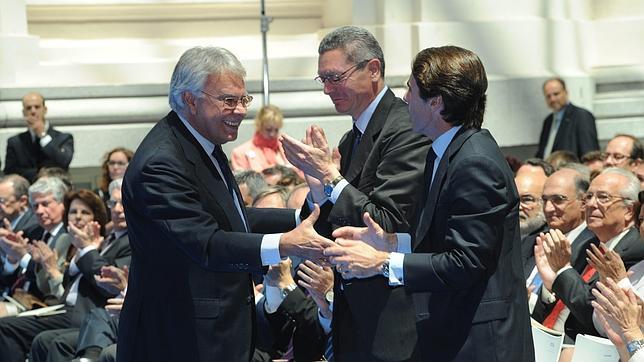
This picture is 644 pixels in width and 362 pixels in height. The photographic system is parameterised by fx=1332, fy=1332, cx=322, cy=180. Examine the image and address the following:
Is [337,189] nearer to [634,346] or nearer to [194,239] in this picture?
[194,239]

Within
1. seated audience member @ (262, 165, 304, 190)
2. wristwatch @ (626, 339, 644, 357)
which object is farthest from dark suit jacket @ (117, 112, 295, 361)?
seated audience member @ (262, 165, 304, 190)

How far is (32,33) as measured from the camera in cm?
1214

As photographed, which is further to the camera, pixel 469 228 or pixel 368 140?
pixel 368 140

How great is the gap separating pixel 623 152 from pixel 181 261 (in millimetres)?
5063

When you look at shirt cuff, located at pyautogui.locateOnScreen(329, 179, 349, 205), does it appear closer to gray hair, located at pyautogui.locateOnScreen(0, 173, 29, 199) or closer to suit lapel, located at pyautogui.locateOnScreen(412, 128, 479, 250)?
suit lapel, located at pyautogui.locateOnScreen(412, 128, 479, 250)

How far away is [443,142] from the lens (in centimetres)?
430

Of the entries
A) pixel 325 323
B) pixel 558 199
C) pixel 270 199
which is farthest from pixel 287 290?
pixel 558 199

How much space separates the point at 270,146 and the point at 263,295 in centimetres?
427

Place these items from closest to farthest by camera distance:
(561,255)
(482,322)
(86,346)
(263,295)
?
(482,322) < (561,255) < (263,295) < (86,346)

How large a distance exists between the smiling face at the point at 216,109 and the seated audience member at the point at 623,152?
4715 millimetres

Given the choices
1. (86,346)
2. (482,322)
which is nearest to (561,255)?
(482,322)

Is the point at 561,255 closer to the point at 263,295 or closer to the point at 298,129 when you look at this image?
the point at 263,295

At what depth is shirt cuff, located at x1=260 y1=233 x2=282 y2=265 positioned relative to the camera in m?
4.38

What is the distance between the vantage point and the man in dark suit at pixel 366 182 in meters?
4.60
